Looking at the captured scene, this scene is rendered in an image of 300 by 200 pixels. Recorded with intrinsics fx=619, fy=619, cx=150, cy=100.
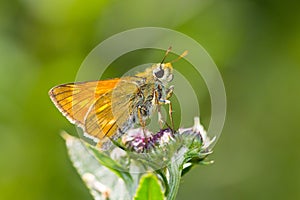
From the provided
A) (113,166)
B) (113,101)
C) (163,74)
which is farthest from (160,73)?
(113,166)

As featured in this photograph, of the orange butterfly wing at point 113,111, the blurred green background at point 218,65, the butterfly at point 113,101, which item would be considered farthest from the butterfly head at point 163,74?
the blurred green background at point 218,65

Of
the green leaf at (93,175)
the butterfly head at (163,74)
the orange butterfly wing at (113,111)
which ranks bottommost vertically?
the green leaf at (93,175)

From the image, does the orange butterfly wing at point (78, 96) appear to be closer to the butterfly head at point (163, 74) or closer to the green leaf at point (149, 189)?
the butterfly head at point (163, 74)

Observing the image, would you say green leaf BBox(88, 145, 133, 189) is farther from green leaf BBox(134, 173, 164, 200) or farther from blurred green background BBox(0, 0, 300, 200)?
blurred green background BBox(0, 0, 300, 200)

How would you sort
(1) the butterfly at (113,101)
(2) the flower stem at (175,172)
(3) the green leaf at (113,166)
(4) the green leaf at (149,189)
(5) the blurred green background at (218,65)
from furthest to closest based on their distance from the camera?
(5) the blurred green background at (218,65)
(1) the butterfly at (113,101)
(3) the green leaf at (113,166)
(2) the flower stem at (175,172)
(4) the green leaf at (149,189)

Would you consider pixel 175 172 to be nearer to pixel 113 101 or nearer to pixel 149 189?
pixel 149 189

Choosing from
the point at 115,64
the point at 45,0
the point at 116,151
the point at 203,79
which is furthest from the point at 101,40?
the point at 116,151

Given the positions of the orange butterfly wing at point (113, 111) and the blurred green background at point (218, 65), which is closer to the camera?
the orange butterfly wing at point (113, 111)
